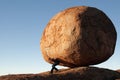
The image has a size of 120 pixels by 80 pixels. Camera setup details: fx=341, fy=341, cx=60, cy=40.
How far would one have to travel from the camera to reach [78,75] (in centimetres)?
1766

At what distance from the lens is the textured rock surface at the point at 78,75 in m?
16.8

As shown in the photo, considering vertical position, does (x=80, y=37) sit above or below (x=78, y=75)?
above

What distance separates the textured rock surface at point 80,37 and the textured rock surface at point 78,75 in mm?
981

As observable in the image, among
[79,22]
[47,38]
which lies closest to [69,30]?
[79,22]

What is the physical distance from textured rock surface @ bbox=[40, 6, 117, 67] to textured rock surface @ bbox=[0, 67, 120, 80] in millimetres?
981

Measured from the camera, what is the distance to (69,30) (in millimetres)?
19234

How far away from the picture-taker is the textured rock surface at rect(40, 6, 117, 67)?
19.0 metres

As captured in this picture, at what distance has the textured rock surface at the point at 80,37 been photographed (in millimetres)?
18969

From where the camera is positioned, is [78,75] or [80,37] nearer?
[78,75]

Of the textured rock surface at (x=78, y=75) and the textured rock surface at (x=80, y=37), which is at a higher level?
the textured rock surface at (x=80, y=37)

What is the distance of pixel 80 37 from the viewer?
18875 millimetres

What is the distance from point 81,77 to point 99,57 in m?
2.35

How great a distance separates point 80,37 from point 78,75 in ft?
7.65

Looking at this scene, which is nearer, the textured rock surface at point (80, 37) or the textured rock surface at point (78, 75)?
the textured rock surface at point (78, 75)
